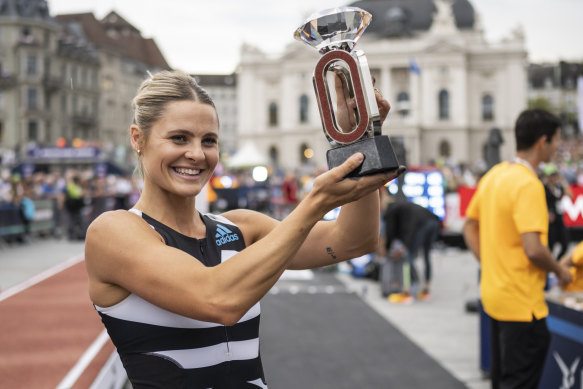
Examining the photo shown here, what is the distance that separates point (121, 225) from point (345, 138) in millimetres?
568

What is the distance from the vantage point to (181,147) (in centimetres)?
158

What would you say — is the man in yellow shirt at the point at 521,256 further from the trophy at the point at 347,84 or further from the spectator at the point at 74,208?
the spectator at the point at 74,208

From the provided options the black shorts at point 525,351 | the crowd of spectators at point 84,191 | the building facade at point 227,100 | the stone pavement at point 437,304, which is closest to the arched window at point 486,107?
the building facade at point 227,100

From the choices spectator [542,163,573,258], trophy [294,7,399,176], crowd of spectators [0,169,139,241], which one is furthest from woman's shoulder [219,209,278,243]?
crowd of spectators [0,169,139,241]

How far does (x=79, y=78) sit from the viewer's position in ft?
199

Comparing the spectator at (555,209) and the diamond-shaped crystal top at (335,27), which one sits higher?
the diamond-shaped crystal top at (335,27)

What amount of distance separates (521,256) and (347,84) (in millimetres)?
2181

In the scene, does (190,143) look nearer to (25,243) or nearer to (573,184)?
(573,184)

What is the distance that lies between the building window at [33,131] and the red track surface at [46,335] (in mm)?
56755

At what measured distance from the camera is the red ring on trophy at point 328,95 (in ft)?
4.38

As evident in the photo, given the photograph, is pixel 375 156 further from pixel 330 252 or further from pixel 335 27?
pixel 330 252

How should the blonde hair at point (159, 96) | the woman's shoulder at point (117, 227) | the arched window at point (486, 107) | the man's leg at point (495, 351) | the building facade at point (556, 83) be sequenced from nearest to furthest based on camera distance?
1. the woman's shoulder at point (117, 227)
2. the blonde hair at point (159, 96)
3. the man's leg at point (495, 351)
4. the arched window at point (486, 107)
5. the building facade at point (556, 83)

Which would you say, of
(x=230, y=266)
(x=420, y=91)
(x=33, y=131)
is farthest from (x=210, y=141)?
(x=420, y=91)

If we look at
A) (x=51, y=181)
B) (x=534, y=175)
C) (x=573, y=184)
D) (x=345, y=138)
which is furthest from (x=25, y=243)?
(x=345, y=138)
